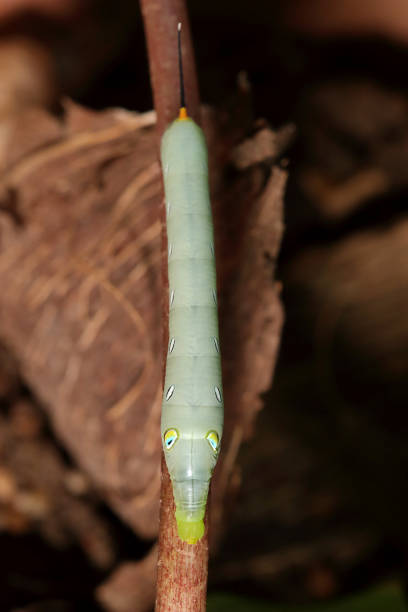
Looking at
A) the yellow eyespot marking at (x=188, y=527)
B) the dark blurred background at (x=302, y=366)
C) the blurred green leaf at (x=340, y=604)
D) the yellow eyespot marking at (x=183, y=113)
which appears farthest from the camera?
the dark blurred background at (x=302, y=366)

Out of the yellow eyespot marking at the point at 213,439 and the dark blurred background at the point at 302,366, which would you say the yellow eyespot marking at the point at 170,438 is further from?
the dark blurred background at the point at 302,366

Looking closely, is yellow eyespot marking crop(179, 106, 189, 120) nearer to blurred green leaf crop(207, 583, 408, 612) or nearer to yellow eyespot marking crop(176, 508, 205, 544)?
yellow eyespot marking crop(176, 508, 205, 544)

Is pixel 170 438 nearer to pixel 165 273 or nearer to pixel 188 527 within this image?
pixel 188 527

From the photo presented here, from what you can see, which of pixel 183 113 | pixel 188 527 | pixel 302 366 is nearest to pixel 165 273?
pixel 183 113

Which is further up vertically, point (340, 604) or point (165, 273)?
point (165, 273)

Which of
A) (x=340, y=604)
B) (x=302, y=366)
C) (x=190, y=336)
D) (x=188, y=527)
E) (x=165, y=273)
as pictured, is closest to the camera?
(x=188, y=527)

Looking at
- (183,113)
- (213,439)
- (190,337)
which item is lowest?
(213,439)

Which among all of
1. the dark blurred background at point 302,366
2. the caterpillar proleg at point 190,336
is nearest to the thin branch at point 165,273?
the caterpillar proleg at point 190,336

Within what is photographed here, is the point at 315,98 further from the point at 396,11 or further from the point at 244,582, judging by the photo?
the point at 244,582

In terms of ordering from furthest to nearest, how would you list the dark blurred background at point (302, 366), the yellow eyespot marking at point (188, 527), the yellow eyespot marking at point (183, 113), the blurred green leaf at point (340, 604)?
the dark blurred background at point (302, 366) < the blurred green leaf at point (340, 604) < the yellow eyespot marking at point (183, 113) < the yellow eyespot marking at point (188, 527)
